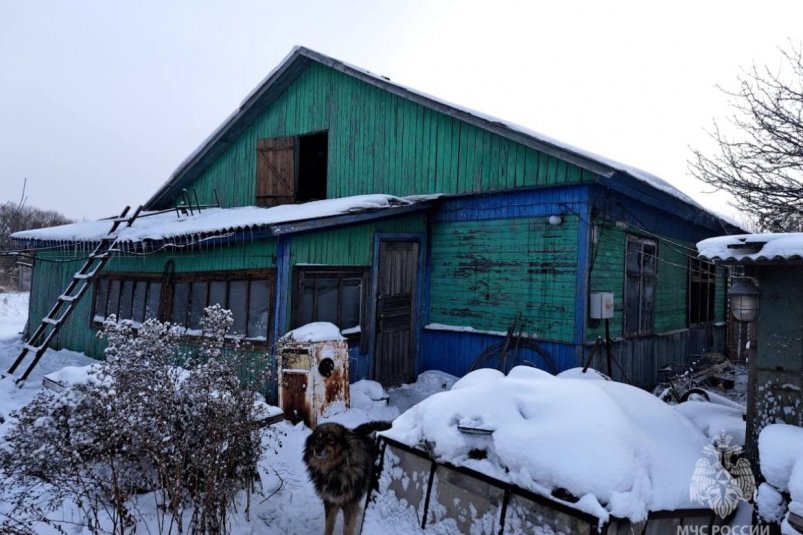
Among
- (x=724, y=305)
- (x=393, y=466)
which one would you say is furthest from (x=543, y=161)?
(x=724, y=305)

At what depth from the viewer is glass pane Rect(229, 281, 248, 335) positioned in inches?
302

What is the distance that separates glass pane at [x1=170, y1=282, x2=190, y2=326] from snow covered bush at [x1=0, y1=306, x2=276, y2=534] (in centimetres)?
512

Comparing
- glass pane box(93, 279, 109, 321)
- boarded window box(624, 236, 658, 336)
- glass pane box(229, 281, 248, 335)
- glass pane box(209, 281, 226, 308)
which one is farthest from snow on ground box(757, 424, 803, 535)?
glass pane box(93, 279, 109, 321)

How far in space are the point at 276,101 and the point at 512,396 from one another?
34.0 ft

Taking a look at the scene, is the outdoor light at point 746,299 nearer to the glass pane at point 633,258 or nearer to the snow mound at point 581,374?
the snow mound at point 581,374

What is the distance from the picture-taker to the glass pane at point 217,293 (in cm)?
805

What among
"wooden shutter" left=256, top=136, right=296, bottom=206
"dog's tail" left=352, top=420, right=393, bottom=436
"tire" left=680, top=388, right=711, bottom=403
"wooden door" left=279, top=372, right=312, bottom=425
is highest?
"wooden shutter" left=256, top=136, right=296, bottom=206

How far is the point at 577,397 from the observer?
11.2ft

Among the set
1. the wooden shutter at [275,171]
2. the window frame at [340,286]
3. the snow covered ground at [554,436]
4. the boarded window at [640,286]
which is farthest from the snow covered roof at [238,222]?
the boarded window at [640,286]

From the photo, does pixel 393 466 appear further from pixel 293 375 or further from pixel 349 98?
pixel 349 98

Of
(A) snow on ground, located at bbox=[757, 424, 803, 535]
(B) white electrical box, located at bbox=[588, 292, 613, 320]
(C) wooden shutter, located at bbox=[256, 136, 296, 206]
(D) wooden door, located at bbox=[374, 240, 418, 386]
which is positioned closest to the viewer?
(A) snow on ground, located at bbox=[757, 424, 803, 535]

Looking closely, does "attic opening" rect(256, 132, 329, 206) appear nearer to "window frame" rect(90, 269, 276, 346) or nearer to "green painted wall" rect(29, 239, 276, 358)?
"green painted wall" rect(29, 239, 276, 358)

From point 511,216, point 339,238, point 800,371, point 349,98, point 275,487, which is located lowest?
point 275,487

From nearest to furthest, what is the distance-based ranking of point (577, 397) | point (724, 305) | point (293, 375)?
point (577, 397) → point (293, 375) → point (724, 305)
